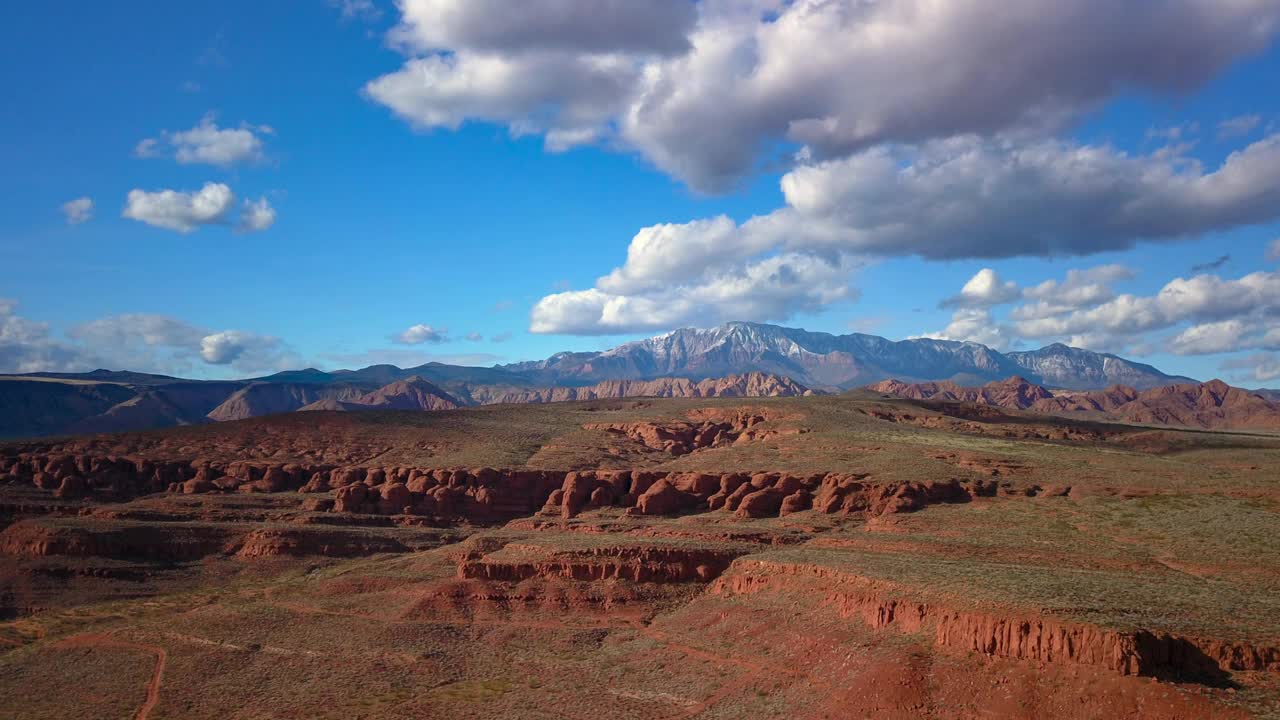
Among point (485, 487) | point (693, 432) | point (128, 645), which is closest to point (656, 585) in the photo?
point (128, 645)

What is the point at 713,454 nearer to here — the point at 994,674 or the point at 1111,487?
the point at 1111,487

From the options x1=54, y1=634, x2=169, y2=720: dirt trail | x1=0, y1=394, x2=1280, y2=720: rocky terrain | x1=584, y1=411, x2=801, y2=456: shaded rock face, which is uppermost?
x1=584, y1=411, x2=801, y2=456: shaded rock face

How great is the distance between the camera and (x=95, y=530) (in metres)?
71.0

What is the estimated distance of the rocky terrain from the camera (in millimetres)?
34406

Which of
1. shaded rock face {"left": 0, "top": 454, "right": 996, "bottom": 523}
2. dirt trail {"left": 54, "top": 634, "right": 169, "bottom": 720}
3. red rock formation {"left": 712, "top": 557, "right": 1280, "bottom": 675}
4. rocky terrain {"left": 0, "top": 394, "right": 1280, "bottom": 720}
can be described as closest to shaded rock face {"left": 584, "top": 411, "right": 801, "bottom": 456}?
rocky terrain {"left": 0, "top": 394, "right": 1280, "bottom": 720}

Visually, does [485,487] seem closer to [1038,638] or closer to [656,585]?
[656,585]

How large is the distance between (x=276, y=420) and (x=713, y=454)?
67080 millimetres

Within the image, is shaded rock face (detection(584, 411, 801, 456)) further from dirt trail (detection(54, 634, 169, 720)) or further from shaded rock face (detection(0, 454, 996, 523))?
dirt trail (detection(54, 634, 169, 720))

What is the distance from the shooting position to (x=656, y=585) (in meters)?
57.3

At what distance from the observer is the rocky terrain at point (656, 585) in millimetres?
34406

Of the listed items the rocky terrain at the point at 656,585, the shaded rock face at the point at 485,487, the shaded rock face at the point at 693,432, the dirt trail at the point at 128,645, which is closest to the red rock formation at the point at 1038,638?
the rocky terrain at the point at 656,585

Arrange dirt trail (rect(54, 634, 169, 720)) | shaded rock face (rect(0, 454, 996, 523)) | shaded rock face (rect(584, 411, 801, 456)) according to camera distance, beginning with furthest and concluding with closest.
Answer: shaded rock face (rect(584, 411, 801, 456)), shaded rock face (rect(0, 454, 996, 523)), dirt trail (rect(54, 634, 169, 720))

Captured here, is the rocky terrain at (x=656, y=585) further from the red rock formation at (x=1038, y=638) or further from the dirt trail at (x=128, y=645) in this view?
the dirt trail at (x=128, y=645)

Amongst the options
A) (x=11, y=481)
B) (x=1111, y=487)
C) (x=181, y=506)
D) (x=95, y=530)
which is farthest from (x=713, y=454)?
(x=11, y=481)
